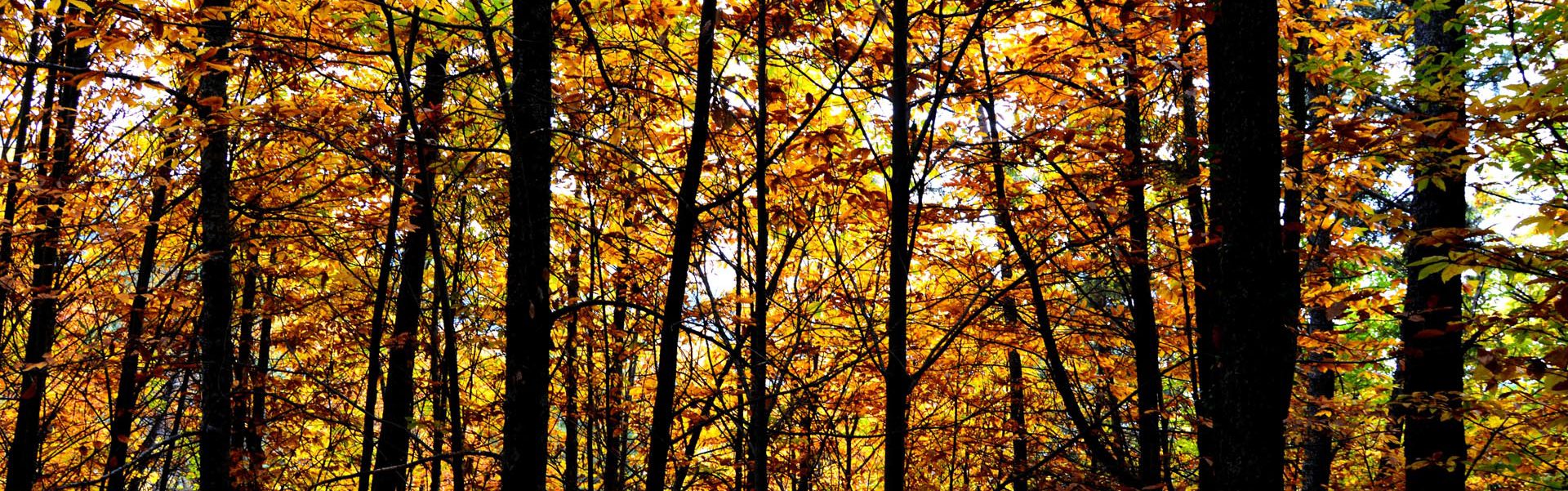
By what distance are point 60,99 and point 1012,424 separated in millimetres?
9406

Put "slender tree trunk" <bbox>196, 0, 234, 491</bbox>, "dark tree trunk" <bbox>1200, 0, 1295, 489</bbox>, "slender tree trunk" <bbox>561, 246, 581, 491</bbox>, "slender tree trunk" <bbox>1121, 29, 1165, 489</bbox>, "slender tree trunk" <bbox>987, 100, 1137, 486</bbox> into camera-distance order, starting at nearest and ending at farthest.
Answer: "dark tree trunk" <bbox>1200, 0, 1295, 489</bbox> → "slender tree trunk" <bbox>561, 246, 581, 491</bbox> → "slender tree trunk" <bbox>196, 0, 234, 491</bbox> → "slender tree trunk" <bbox>1121, 29, 1165, 489</bbox> → "slender tree trunk" <bbox>987, 100, 1137, 486</bbox>

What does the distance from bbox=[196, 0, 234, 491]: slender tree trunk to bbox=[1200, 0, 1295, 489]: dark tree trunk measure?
21.1 feet

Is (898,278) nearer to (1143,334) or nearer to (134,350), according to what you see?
(1143,334)

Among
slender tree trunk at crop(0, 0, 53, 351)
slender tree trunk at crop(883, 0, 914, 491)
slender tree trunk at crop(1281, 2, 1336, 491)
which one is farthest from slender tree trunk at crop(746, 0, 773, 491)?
slender tree trunk at crop(0, 0, 53, 351)

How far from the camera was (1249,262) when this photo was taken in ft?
12.8

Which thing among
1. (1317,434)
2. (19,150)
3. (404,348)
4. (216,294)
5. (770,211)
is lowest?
(1317,434)

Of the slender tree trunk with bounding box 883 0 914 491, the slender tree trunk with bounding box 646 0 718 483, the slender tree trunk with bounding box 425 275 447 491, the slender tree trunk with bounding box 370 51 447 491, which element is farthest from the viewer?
the slender tree trunk with bounding box 370 51 447 491

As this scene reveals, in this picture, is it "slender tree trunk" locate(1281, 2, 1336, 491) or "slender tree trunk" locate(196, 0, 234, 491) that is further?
"slender tree trunk" locate(196, 0, 234, 491)

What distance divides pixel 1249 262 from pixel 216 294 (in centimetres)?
699

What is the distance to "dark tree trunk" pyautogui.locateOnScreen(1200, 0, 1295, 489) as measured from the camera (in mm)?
3848

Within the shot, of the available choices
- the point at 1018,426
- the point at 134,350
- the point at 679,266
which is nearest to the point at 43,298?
the point at 134,350

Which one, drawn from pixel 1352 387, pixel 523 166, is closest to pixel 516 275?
pixel 523 166

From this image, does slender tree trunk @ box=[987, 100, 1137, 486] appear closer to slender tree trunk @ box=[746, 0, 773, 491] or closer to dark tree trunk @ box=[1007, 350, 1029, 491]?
dark tree trunk @ box=[1007, 350, 1029, 491]

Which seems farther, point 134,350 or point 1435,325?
point 1435,325
